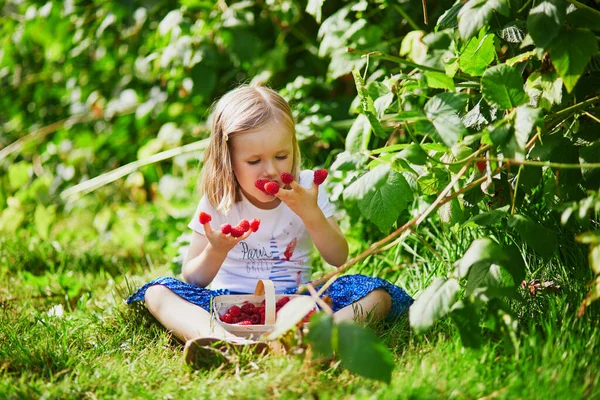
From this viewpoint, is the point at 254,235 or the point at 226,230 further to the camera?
the point at 254,235

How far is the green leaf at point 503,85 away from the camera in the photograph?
1.40 m

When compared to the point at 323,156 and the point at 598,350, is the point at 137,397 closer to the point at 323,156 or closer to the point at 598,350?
the point at 598,350

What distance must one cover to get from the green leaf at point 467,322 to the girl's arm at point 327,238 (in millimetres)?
637

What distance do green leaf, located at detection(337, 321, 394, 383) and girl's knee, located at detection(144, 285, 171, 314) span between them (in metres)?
0.79

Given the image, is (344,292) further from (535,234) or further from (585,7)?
(585,7)

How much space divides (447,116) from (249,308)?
0.78 m

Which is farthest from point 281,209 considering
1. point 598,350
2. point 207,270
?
point 598,350

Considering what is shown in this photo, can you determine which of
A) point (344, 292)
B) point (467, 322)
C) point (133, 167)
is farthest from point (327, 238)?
point (133, 167)

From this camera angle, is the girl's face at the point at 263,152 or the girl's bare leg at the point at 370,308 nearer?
the girl's bare leg at the point at 370,308

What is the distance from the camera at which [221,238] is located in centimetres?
176

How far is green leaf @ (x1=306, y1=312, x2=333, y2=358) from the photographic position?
3.82ft

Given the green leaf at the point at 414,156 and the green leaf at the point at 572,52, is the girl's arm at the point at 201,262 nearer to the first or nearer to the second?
the green leaf at the point at 414,156

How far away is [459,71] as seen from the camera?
1762 mm

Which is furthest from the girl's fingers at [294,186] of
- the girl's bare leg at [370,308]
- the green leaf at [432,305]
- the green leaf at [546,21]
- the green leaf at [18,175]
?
the green leaf at [18,175]
